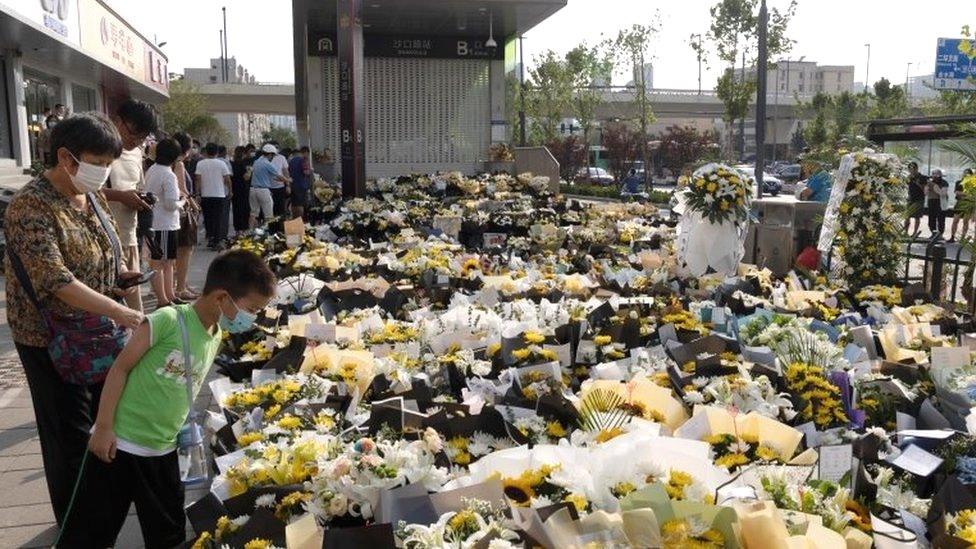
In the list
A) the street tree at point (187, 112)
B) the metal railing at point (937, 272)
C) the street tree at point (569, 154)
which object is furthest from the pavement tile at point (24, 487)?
the street tree at point (187, 112)

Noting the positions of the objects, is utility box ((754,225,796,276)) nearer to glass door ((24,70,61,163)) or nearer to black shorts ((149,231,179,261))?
black shorts ((149,231,179,261))

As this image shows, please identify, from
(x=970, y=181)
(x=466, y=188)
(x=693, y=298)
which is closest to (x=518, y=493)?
(x=693, y=298)

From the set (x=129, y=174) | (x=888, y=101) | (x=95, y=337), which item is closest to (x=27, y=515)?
(x=95, y=337)

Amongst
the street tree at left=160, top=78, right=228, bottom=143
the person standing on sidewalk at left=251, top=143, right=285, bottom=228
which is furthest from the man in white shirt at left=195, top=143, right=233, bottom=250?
the street tree at left=160, top=78, right=228, bottom=143

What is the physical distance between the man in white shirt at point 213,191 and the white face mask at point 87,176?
354 inches

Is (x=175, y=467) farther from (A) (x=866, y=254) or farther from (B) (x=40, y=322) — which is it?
(A) (x=866, y=254)

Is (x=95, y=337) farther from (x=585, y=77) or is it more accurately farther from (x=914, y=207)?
(x=585, y=77)

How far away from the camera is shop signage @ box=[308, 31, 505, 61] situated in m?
17.5

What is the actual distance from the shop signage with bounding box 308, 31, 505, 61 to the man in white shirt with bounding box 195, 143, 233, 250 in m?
4.84

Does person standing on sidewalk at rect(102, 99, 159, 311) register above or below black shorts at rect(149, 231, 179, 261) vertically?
above

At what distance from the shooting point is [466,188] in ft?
47.6

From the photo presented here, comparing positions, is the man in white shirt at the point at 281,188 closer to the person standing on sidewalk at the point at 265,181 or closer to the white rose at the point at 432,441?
the person standing on sidewalk at the point at 265,181

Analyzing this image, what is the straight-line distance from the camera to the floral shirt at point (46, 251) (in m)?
3.34

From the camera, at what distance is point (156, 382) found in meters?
3.12
